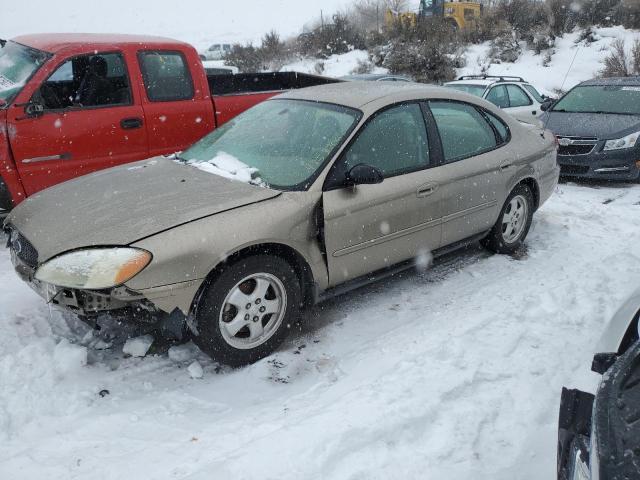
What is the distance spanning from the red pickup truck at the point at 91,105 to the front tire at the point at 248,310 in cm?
271

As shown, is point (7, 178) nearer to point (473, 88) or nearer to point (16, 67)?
point (16, 67)

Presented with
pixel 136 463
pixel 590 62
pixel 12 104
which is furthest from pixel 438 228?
pixel 590 62

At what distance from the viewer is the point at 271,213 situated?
3.25 metres

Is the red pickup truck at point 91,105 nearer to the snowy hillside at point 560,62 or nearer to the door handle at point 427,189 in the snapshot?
the door handle at point 427,189

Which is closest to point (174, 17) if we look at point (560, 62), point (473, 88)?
point (560, 62)

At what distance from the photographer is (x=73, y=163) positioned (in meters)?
4.97

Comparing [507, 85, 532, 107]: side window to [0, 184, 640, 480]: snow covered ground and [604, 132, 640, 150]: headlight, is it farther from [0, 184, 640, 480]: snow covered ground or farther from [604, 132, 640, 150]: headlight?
[0, 184, 640, 480]: snow covered ground

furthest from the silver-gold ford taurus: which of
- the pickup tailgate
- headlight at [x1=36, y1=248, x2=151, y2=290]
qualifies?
the pickup tailgate

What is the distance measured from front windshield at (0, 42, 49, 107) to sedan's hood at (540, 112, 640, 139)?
6872 millimetres

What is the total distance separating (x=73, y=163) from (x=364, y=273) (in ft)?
9.87

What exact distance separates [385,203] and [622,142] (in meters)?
5.46

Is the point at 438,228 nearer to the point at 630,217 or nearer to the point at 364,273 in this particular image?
the point at 364,273

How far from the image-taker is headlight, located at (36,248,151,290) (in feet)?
9.13

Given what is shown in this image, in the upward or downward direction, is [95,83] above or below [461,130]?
above
